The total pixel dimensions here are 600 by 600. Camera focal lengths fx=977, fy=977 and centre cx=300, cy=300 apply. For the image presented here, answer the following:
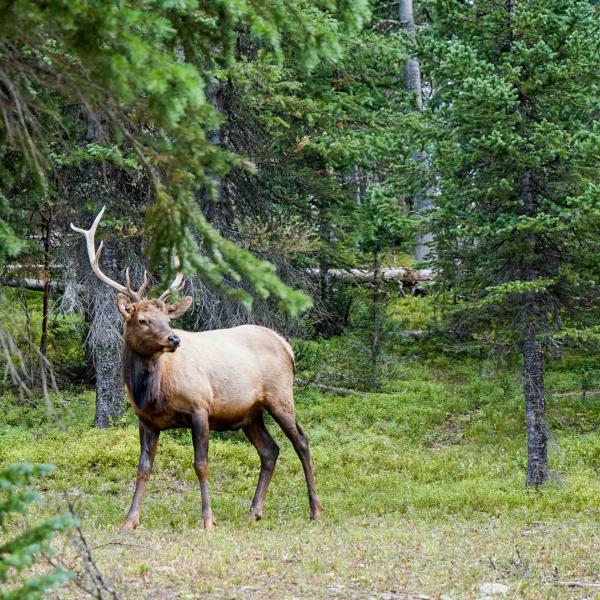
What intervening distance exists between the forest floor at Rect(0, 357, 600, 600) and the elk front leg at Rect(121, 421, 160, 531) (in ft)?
0.62

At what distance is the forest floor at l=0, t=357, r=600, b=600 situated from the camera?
8102mm

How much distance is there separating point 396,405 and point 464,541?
27.3 feet

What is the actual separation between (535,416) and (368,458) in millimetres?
2892

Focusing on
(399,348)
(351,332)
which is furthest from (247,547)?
(399,348)

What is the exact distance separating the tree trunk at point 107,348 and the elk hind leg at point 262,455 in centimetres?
386

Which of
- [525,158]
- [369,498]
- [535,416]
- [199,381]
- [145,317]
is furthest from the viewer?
[535,416]

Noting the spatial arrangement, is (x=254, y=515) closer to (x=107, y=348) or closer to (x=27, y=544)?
(x=107, y=348)

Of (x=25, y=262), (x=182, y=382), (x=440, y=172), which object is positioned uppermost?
(x=440, y=172)

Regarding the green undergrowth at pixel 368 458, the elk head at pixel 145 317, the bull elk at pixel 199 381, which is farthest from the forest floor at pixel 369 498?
the elk head at pixel 145 317

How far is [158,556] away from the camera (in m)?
8.90

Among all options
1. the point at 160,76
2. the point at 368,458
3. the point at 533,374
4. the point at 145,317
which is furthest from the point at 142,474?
the point at 160,76

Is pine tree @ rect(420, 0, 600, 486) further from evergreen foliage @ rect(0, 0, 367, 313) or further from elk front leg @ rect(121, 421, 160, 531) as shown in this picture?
evergreen foliage @ rect(0, 0, 367, 313)

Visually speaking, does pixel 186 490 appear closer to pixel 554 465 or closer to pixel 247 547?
pixel 247 547

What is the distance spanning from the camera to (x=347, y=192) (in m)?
18.0
